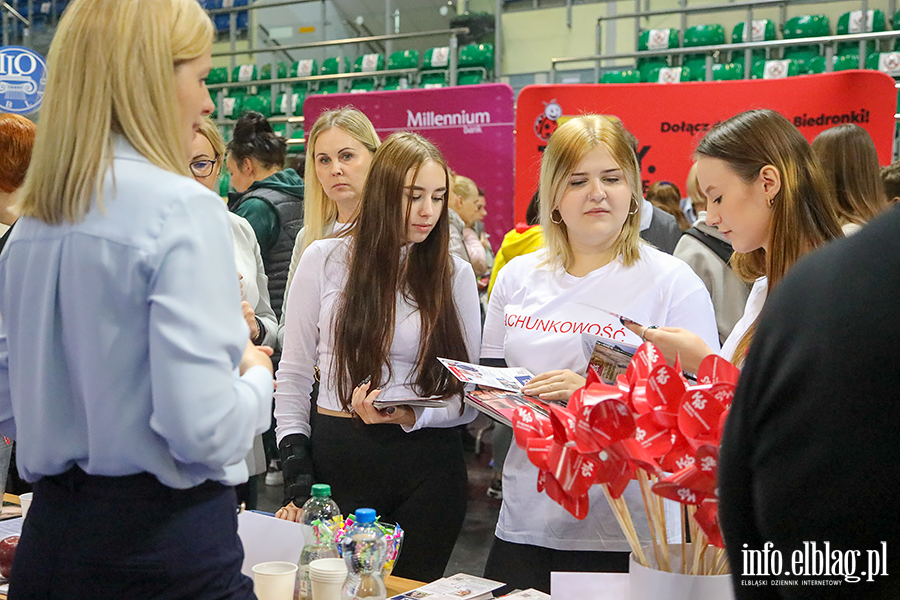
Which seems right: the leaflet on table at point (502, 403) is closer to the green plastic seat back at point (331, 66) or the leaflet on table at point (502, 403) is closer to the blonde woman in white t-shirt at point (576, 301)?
the blonde woman in white t-shirt at point (576, 301)

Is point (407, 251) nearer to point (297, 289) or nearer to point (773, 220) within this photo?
point (297, 289)

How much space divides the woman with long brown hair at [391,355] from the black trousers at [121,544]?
985 mm

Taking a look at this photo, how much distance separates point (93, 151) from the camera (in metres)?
0.96

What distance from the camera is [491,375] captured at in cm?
164

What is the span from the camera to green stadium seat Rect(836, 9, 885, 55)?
8.21m

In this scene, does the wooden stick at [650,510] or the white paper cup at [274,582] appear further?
the white paper cup at [274,582]

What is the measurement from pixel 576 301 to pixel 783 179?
52 centimetres

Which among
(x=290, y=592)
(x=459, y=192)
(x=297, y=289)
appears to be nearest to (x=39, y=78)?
(x=459, y=192)

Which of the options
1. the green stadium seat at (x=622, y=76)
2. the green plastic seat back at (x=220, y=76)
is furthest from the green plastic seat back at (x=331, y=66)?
the green stadium seat at (x=622, y=76)

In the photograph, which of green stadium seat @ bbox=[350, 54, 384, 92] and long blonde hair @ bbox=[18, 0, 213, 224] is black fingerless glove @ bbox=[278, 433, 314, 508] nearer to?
long blonde hair @ bbox=[18, 0, 213, 224]

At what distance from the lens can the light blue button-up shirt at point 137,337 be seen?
91 cm

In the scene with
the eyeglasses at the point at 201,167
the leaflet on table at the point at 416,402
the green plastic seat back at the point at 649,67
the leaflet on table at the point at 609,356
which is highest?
the green plastic seat back at the point at 649,67

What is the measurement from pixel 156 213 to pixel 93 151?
0.12 meters

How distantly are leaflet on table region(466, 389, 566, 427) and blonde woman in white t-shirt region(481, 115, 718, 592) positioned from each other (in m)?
0.18
